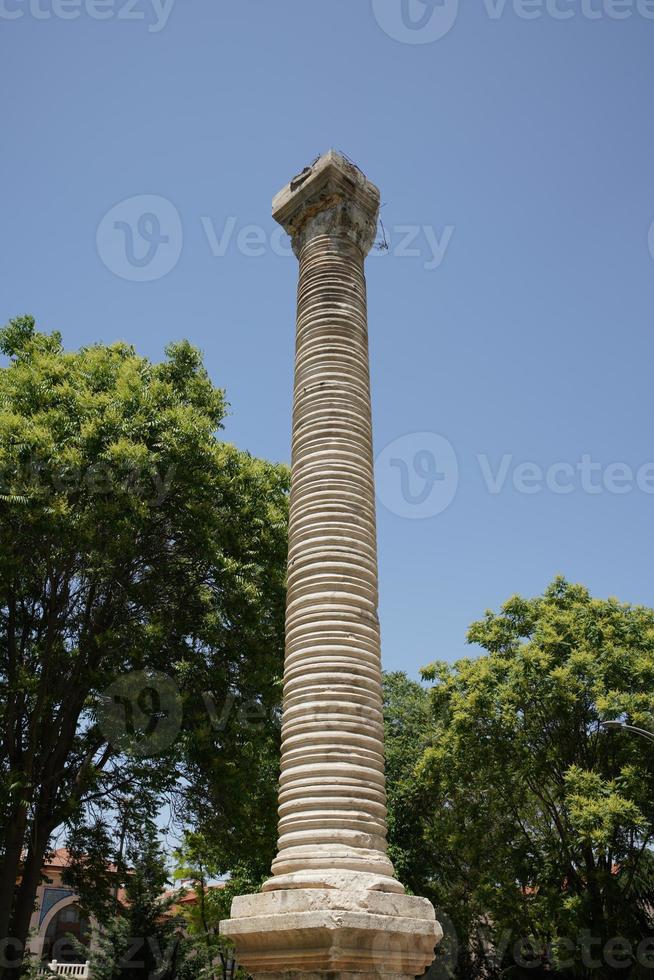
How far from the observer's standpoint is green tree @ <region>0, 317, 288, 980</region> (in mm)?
14219

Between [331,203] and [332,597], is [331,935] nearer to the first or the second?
[332,597]

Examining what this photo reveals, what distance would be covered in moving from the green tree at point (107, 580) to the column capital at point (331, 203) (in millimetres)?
5038

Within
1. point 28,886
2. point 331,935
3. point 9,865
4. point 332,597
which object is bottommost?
point 331,935

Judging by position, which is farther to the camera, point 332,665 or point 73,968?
point 73,968

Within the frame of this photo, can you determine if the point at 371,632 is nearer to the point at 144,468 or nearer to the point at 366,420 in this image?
the point at 366,420

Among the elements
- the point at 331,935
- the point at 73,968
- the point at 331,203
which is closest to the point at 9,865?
the point at 331,935

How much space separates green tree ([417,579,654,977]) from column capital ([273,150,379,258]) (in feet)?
40.6

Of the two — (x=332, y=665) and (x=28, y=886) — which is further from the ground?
(x=332, y=665)

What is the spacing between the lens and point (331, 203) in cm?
1166

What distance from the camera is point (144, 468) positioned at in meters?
14.8

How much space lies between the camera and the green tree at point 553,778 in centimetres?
1809

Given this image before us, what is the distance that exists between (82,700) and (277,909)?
9.31 metres

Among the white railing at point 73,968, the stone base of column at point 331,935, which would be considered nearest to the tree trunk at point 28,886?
the stone base of column at point 331,935

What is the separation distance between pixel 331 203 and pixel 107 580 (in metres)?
8.21
